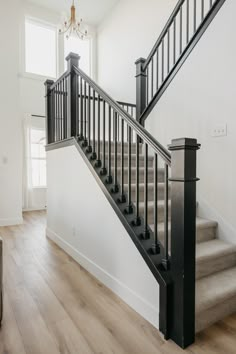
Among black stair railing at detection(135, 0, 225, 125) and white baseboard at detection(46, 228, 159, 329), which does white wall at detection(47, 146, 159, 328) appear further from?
black stair railing at detection(135, 0, 225, 125)

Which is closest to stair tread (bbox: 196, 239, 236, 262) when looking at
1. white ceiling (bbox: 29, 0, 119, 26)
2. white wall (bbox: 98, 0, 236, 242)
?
white wall (bbox: 98, 0, 236, 242)

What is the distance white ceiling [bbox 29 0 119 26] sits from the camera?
6328 millimetres

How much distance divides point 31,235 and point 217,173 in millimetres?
3110

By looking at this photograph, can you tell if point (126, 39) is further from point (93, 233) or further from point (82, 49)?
point (93, 233)

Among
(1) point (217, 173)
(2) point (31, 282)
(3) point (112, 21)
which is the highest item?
(3) point (112, 21)

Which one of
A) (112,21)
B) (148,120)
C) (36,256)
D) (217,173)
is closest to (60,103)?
(148,120)

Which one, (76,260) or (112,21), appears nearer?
(76,260)

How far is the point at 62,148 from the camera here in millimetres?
3484

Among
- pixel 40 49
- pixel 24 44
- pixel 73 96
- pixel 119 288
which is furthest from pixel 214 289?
pixel 40 49

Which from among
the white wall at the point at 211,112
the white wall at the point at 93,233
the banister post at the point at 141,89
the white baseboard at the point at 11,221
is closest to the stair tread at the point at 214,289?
the white wall at the point at 93,233

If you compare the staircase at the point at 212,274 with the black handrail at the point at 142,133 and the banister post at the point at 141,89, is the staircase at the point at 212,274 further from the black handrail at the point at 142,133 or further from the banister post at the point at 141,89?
the banister post at the point at 141,89

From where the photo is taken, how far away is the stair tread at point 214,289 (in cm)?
180

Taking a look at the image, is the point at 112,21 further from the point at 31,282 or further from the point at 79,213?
the point at 31,282

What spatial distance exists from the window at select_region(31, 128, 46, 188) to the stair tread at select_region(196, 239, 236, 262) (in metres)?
5.30
